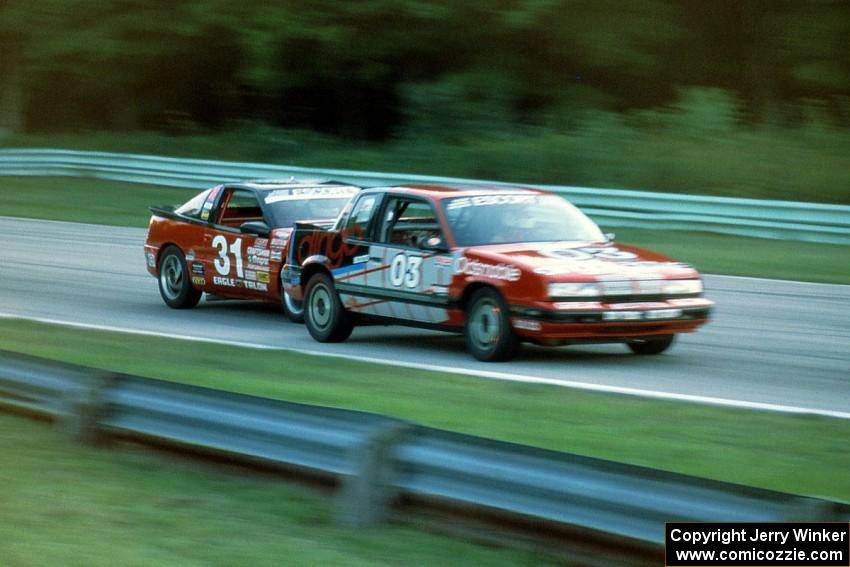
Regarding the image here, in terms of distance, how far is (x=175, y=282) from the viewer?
50.1ft

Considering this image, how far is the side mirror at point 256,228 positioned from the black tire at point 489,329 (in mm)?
3421

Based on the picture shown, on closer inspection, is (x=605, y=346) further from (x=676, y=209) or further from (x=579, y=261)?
(x=676, y=209)

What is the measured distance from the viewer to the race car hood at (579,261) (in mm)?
10562

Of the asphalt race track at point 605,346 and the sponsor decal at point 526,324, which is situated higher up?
the sponsor decal at point 526,324

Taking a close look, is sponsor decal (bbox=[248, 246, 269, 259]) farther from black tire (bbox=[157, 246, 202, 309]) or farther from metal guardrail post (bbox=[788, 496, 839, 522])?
metal guardrail post (bbox=[788, 496, 839, 522])

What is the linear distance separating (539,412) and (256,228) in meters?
6.14

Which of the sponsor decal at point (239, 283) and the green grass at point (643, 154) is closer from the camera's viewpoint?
the sponsor decal at point (239, 283)

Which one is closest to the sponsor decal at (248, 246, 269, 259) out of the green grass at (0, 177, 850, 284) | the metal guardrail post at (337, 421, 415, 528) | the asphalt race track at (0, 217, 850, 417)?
the asphalt race track at (0, 217, 850, 417)

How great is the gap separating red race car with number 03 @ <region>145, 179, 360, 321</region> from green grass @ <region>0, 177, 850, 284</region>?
587 cm

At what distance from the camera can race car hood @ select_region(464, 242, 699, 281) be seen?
10562 millimetres

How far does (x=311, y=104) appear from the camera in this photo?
38.4 m

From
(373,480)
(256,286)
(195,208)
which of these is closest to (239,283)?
(256,286)

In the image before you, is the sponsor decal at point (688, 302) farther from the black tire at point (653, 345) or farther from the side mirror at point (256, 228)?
the side mirror at point (256, 228)

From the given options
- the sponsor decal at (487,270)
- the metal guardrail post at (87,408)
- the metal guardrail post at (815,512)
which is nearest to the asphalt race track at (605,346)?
the sponsor decal at (487,270)
